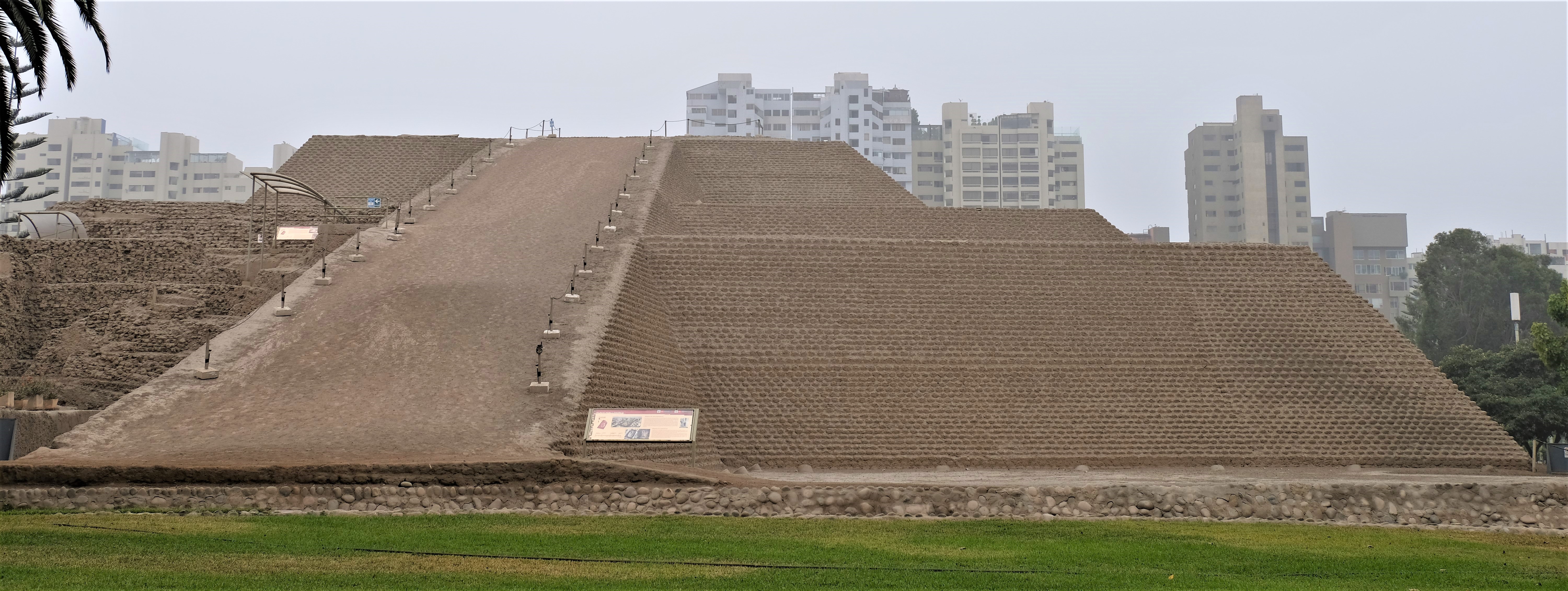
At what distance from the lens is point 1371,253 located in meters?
91.2

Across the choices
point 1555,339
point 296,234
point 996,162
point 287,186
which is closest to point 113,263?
point 296,234

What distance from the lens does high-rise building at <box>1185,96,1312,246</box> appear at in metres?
91.9

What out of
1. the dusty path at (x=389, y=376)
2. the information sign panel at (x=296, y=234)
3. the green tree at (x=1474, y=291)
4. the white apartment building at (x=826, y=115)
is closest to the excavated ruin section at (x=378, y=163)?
the information sign panel at (x=296, y=234)

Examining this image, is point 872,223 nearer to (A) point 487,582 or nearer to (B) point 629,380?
(B) point 629,380

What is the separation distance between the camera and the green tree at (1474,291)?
186 ft

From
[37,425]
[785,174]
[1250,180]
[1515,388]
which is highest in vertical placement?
[1250,180]

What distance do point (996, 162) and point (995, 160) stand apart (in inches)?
7.8

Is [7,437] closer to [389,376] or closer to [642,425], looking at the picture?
[389,376]

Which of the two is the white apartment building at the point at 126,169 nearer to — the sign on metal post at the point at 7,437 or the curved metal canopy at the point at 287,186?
the curved metal canopy at the point at 287,186

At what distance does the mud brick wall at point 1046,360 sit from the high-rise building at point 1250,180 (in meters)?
69.3

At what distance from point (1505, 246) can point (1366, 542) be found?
5320cm

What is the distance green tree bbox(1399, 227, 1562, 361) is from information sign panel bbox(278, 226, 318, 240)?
48.0m

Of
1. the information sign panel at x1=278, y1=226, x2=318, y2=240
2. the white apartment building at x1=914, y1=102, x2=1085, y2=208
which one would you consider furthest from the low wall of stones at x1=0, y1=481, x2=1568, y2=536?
the white apartment building at x1=914, y1=102, x2=1085, y2=208

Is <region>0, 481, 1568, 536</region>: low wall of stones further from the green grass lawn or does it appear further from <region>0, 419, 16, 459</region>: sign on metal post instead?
<region>0, 419, 16, 459</region>: sign on metal post
